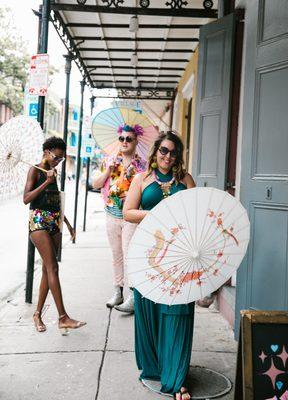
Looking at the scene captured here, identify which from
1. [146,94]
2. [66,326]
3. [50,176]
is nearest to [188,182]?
[50,176]

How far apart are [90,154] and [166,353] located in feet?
27.4

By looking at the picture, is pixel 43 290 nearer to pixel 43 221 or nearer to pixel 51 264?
pixel 51 264

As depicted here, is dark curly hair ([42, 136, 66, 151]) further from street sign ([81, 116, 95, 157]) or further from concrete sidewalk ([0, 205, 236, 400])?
street sign ([81, 116, 95, 157])

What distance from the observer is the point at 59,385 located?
10.6 ft

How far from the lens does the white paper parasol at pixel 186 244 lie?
2.50 metres

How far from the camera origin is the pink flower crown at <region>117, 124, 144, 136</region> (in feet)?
15.4

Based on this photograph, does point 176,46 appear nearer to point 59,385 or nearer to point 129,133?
point 129,133

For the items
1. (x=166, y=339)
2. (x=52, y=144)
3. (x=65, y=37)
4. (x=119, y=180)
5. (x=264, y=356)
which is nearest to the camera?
(x=264, y=356)

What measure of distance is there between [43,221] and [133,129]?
1286 millimetres

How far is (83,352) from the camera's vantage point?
12.6ft

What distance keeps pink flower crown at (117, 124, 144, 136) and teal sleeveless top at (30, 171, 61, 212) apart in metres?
0.88

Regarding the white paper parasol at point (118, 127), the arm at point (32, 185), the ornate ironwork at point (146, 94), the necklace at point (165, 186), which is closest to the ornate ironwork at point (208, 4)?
the white paper parasol at point (118, 127)

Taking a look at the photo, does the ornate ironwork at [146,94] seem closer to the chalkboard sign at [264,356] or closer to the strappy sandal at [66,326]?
the strappy sandal at [66,326]

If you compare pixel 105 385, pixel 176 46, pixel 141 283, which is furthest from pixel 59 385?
pixel 176 46
